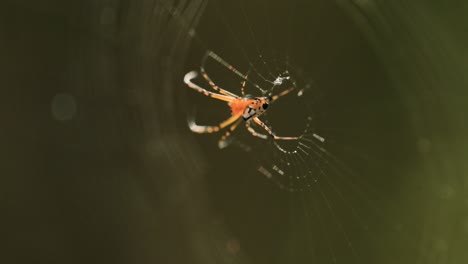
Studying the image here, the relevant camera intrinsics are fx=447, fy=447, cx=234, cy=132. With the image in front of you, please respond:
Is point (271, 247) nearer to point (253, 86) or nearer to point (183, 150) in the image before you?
point (183, 150)

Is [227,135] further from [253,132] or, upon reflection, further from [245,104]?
[245,104]

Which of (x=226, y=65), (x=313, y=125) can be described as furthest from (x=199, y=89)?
(x=313, y=125)

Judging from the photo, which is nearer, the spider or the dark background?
the spider

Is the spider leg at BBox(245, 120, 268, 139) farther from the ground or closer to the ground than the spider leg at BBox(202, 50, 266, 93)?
closer to the ground

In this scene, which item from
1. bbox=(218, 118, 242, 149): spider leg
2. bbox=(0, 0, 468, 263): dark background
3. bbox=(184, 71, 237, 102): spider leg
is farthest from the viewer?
bbox=(0, 0, 468, 263): dark background

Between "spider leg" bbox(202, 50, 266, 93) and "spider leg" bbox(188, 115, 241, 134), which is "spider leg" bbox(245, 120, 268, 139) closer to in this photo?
"spider leg" bbox(188, 115, 241, 134)

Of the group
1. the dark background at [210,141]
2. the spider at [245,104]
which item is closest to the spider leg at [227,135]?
the spider at [245,104]

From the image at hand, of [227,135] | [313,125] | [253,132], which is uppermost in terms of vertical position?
[227,135]

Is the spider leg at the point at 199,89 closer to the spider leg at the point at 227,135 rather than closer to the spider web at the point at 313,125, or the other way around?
the spider web at the point at 313,125

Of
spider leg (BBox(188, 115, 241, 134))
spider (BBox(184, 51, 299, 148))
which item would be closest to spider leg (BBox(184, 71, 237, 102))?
spider (BBox(184, 51, 299, 148))
